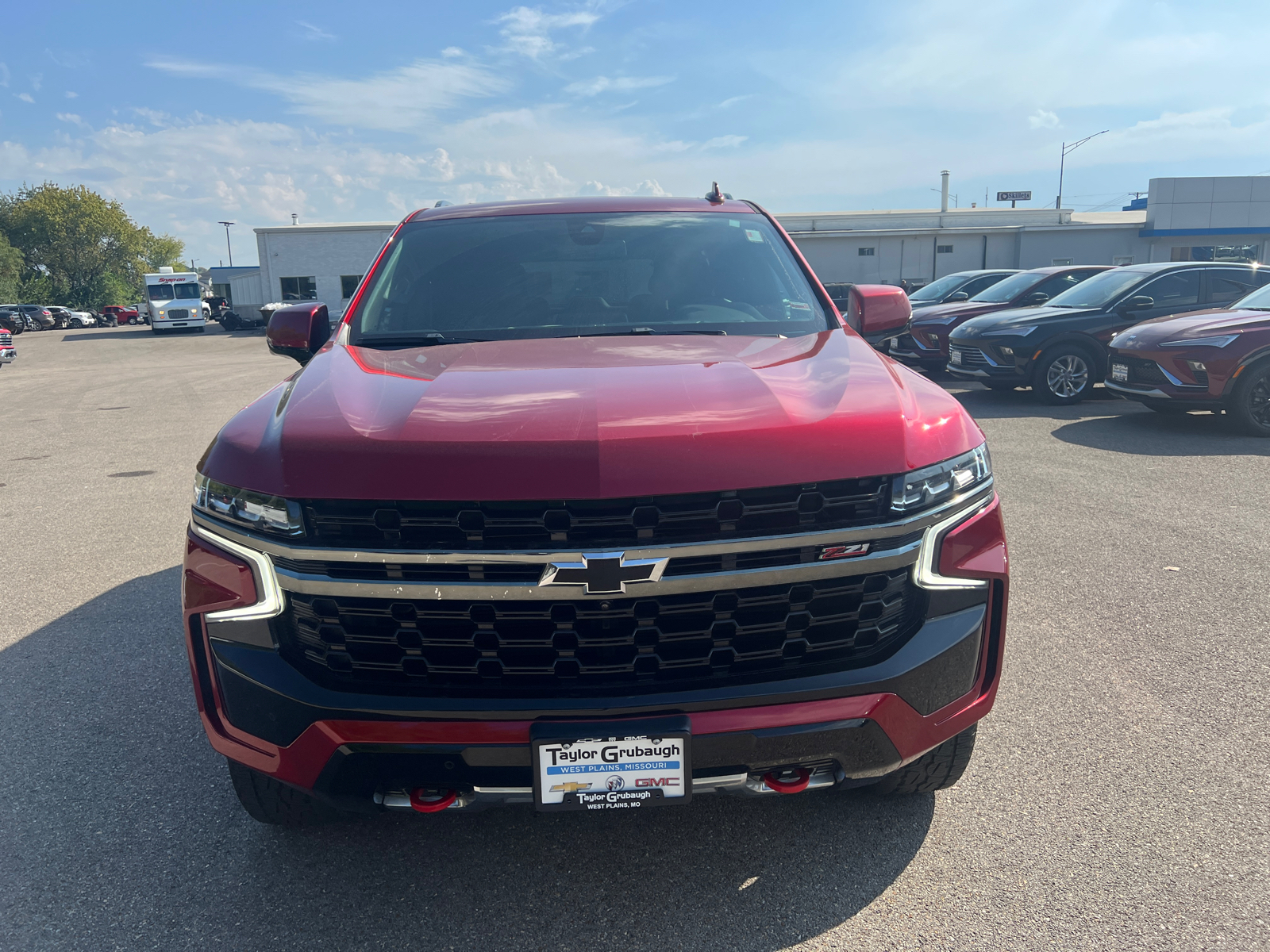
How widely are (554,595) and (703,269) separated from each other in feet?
6.26

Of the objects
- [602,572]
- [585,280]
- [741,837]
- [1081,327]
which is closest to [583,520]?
[602,572]

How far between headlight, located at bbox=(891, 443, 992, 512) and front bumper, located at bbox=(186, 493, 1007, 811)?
6cm

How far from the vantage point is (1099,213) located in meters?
51.5

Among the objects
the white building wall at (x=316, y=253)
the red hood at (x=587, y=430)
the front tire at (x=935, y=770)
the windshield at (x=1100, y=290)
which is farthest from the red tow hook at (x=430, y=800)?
the white building wall at (x=316, y=253)

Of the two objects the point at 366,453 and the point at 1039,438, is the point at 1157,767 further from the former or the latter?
the point at 1039,438

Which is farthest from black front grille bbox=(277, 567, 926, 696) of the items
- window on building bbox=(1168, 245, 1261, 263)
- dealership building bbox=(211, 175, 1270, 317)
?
window on building bbox=(1168, 245, 1261, 263)

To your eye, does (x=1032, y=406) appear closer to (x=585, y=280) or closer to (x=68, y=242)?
(x=585, y=280)

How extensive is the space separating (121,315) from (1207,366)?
72.4 metres

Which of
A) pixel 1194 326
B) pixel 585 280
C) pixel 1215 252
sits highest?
pixel 585 280

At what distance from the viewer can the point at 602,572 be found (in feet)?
6.37

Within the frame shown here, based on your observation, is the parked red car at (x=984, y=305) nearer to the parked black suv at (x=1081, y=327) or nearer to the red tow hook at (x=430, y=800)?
the parked black suv at (x=1081, y=327)

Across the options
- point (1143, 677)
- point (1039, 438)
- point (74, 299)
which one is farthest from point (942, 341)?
point (74, 299)

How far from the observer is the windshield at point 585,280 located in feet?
10.5

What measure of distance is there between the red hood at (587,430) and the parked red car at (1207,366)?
768cm
